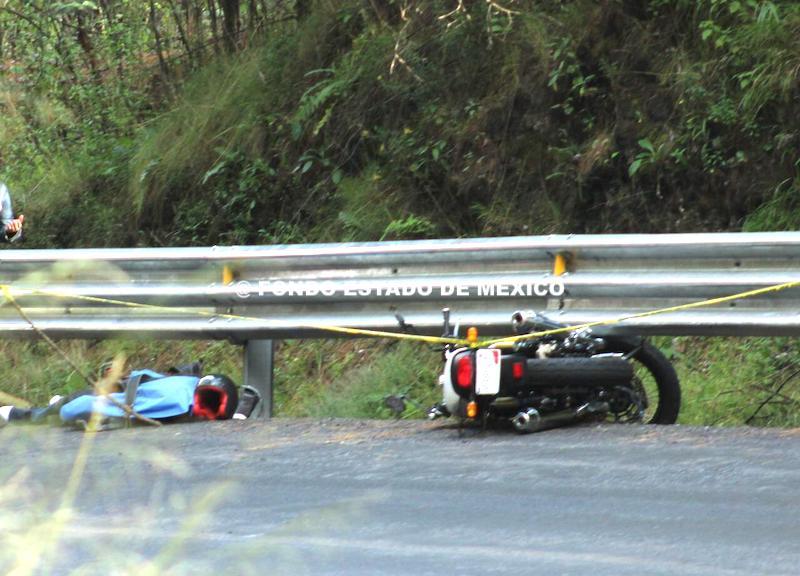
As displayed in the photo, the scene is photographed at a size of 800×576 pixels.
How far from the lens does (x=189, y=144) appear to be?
519 inches

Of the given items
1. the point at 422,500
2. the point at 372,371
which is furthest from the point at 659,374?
the point at 372,371

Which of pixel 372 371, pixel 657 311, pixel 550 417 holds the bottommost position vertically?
pixel 372 371

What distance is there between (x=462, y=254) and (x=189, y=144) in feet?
19.3

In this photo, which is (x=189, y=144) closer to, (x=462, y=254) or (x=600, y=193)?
(x=600, y=193)

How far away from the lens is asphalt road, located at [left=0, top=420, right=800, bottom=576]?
4.48 meters

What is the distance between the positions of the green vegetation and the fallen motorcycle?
42.2 inches

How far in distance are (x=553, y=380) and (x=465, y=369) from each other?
0.44 meters

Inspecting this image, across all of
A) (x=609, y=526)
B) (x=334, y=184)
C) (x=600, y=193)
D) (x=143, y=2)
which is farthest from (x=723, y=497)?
(x=143, y=2)

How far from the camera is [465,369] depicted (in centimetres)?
700

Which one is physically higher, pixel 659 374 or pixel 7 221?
pixel 7 221

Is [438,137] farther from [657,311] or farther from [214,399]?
[657,311]

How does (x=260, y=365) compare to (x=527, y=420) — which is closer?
(x=527, y=420)

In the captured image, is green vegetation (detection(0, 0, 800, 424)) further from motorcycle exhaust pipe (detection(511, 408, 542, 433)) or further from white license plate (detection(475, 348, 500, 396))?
white license plate (detection(475, 348, 500, 396))

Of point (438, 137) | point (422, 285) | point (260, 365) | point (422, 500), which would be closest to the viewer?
point (422, 500)
